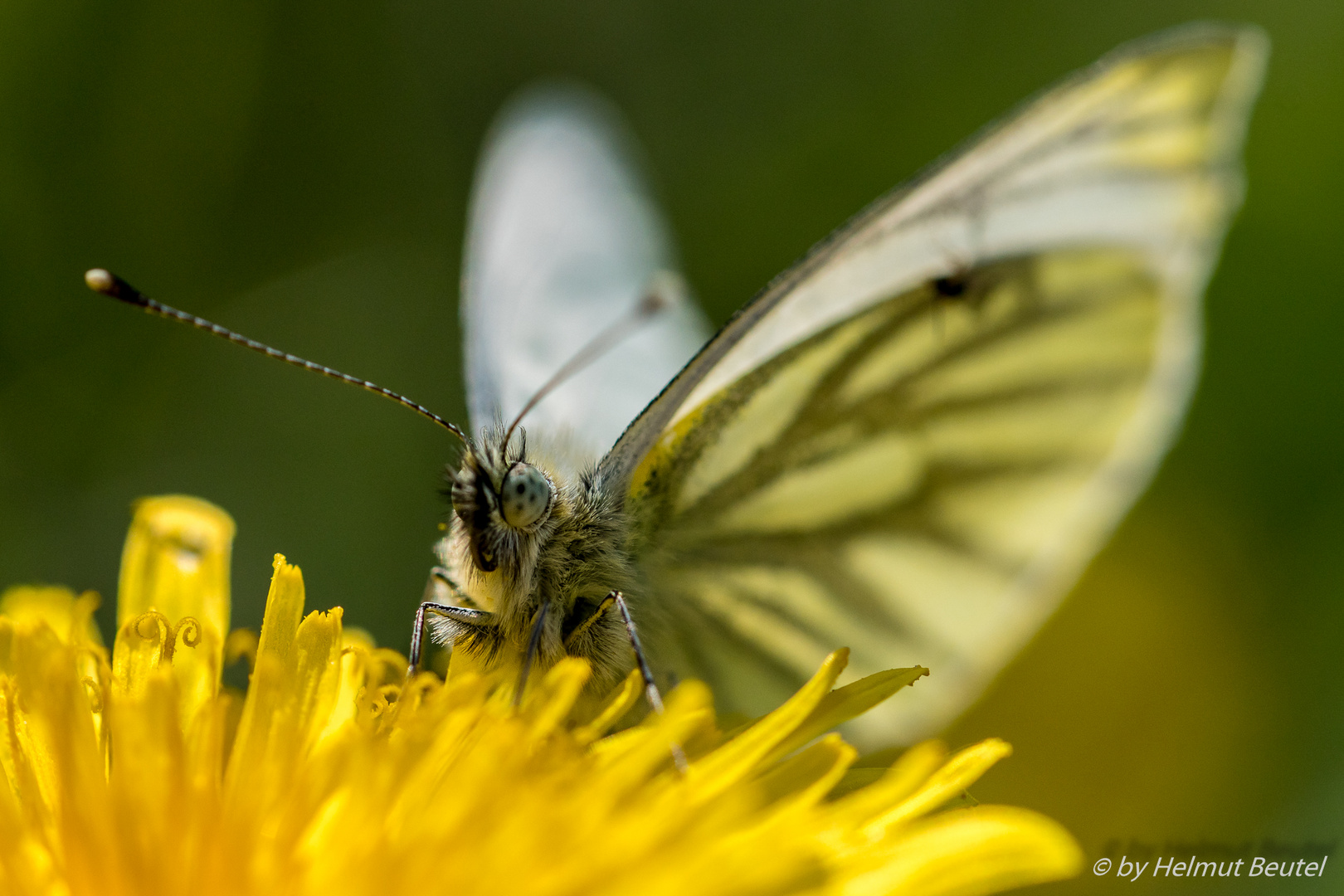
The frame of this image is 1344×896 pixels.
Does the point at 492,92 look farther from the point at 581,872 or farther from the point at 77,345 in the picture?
the point at 581,872

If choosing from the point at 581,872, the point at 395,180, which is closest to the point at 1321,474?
the point at 581,872

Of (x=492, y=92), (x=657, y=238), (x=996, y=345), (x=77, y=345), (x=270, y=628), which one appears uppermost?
(x=492, y=92)

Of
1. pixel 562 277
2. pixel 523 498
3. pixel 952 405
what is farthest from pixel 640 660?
pixel 562 277

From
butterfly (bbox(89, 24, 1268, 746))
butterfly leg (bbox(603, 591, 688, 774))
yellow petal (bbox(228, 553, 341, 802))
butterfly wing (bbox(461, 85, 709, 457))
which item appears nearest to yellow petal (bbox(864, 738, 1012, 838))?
butterfly leg (bbox(603, 591, 688, 774))

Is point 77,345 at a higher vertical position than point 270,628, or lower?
higher

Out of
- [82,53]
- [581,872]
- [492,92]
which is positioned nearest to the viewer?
[581,872]

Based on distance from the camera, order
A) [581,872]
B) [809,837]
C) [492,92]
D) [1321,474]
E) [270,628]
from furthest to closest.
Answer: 1. [492,92]
2. [1321,474]
3. [270,628]
4. [809,837]
5. [581,872]

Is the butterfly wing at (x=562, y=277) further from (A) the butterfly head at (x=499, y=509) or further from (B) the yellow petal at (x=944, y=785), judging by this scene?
(B) the yellow petal at (x=944, y=785)
